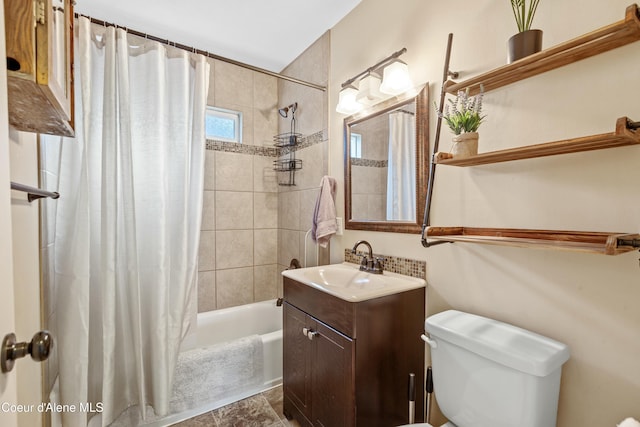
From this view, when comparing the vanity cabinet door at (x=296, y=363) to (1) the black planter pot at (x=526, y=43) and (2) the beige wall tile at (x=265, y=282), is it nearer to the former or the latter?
(2) the beige wall tile at (x=265, y=282)

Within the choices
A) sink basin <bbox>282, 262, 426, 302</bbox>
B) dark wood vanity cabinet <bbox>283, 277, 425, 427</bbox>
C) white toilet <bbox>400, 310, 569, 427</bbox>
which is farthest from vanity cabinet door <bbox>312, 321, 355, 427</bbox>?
white toilet <bbox>400, 310, 569, 427</bbox>

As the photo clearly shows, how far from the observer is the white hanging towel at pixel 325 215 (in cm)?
195

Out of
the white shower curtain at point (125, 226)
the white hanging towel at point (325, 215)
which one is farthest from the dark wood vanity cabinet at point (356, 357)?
the white shower curtain at point (125, 226)

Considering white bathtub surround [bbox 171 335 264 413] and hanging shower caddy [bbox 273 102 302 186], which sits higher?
hanging shower caddy [bbox 273 102 302 186]

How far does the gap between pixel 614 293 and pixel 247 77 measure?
2792 millimetres

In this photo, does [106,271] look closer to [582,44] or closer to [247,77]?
[247,77]

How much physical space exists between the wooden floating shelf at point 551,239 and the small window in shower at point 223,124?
80.2 inches

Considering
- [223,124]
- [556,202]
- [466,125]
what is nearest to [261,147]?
[223,124]

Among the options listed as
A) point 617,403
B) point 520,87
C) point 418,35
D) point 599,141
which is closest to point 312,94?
point 418,35

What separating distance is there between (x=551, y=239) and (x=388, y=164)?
86 centimetres

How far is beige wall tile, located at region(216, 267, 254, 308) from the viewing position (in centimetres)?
252

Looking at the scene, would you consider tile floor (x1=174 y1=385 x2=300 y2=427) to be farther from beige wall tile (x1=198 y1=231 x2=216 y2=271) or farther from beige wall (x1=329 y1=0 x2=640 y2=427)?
beige wall (x1=329 y1=0 x2=640 y2=427)

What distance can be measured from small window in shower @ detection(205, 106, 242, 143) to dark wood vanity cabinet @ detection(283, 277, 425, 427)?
161 cm

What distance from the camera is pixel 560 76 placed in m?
1.00
